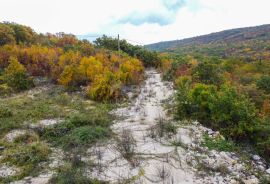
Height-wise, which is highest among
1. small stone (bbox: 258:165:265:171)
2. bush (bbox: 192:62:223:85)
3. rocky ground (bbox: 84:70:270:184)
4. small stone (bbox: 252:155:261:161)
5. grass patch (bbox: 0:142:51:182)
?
bush (bbox: 192:62:223:85)

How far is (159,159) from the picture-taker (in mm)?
7457

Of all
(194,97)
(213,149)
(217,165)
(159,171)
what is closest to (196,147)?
(213,149)

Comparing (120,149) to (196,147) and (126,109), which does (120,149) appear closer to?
(196,147)

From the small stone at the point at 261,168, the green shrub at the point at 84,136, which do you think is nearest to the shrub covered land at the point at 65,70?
the green shrub at the point at 84,136

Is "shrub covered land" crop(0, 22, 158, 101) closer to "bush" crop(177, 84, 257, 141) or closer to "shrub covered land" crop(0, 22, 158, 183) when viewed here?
"shrub covered land" crop(0, 22, 158, 183)

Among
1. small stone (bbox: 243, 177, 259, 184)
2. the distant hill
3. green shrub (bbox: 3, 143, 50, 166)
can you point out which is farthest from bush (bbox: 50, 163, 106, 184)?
the distant hill

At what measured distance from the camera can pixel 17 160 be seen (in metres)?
7.24

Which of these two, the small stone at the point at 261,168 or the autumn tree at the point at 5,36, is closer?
the small stone at the point at 261,168

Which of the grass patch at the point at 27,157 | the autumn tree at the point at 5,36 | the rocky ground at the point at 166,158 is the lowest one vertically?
the rocky ground at the point at 166,158

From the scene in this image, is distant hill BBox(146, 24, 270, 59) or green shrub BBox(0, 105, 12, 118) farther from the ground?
distant hill BBox(146, 24, 270, 59)

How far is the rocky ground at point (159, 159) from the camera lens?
6.60 meters

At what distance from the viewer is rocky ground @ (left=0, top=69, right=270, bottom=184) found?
21.7 feet

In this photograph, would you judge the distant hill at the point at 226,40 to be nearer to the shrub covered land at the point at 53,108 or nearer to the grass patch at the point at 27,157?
the shrub covered land at the point at 53,108

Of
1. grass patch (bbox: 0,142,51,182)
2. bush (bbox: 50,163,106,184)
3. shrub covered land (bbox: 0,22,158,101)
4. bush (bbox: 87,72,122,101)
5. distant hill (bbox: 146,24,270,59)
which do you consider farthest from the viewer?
distant hill (bbox: 146,24,270,59)
